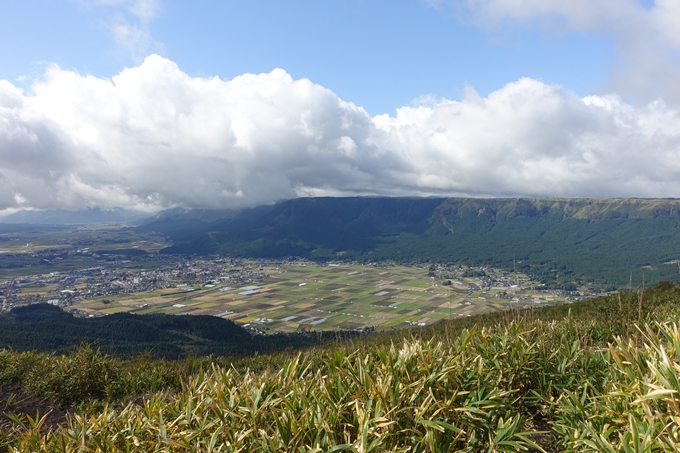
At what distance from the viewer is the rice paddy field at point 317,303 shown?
6725cm

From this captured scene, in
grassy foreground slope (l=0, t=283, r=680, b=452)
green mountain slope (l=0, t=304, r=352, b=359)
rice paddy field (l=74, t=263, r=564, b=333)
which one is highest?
grassy foreground slope (l=0, t=283, r=680, b=452)

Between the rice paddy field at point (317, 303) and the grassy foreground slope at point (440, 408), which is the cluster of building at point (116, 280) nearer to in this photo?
the rice paddy field at point (317, 303)

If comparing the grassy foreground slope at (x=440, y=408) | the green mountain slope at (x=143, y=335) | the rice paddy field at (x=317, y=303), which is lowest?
the rice paddy field at (x=317, y=303)

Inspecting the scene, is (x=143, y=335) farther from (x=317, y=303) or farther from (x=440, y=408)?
(x=440, y=408)

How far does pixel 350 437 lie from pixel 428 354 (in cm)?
118

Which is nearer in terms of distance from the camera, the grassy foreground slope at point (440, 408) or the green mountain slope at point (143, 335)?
the grassy foreground slope at point (440, 408)

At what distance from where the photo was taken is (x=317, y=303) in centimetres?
8788

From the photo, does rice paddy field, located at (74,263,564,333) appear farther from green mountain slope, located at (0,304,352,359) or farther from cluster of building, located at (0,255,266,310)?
green mountain slope, located at (0,304,352,359)

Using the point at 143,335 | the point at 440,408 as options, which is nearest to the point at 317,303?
the point at 143,335

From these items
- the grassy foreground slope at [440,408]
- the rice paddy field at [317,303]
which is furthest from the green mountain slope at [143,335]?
the grassy foreground slope at [440,408]

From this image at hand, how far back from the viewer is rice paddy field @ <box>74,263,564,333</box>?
2648 inches

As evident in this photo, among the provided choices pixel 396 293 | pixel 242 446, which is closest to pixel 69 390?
pixel 242 446

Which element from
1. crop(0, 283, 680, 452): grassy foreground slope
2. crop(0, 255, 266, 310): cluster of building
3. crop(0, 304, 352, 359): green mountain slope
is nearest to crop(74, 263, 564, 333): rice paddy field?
crop(0, 255, 266, 310): cluster of building

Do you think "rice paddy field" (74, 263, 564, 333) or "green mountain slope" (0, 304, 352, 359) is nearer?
"green mountain slope" (0, 304, 352, 359)
